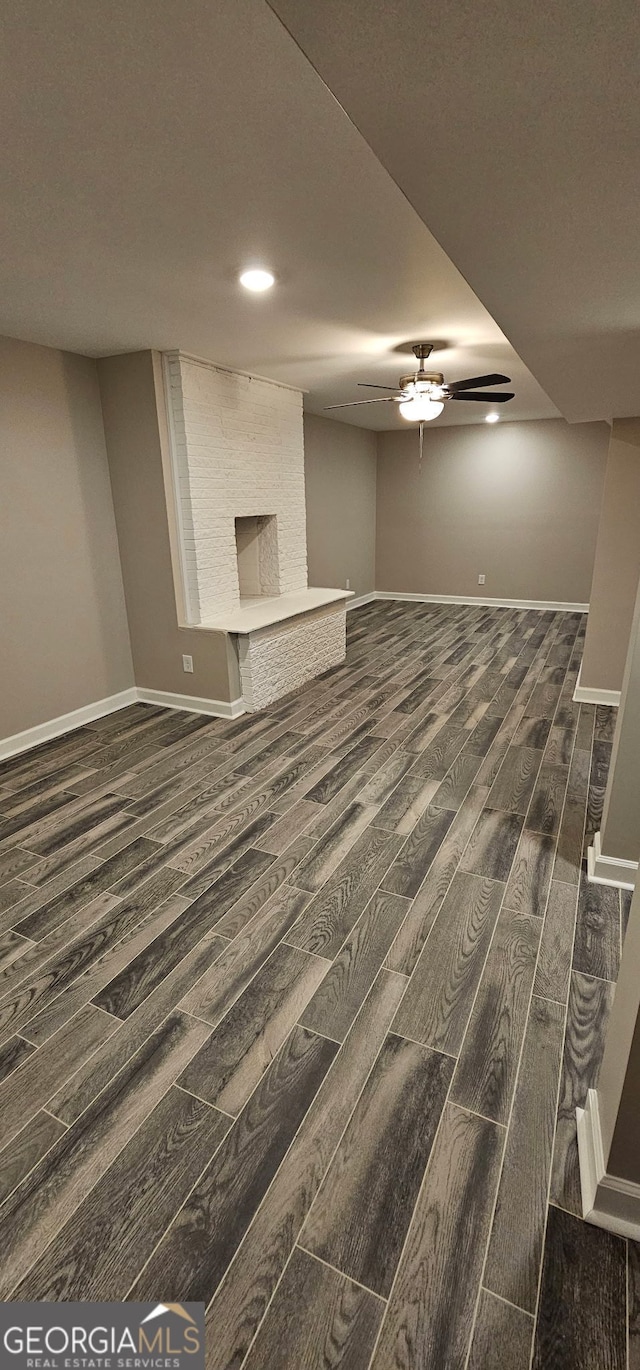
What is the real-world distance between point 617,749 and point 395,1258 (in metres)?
1.66

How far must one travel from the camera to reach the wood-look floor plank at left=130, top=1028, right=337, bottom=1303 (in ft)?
3.78

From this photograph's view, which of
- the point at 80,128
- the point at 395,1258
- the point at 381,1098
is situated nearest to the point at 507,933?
the point at 381,1098

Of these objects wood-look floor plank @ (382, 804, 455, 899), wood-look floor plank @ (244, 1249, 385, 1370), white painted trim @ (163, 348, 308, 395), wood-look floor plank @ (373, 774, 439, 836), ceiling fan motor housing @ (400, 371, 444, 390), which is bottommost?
wood-look floor plank @ (244, 1249, 385, 1370)

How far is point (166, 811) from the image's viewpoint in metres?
2.89

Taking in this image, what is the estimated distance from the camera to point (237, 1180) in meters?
1.32

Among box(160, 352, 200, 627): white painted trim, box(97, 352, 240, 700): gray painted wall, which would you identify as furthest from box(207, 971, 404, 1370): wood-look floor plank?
box(160, 352, 200, 627): white painted trim

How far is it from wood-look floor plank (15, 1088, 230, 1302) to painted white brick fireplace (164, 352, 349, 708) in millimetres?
2888

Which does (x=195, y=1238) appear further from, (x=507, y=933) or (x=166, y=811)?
(x=166, y=811)

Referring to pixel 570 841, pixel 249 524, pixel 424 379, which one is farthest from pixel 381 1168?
pixel 249 524

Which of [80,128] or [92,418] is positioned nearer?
[80,128]

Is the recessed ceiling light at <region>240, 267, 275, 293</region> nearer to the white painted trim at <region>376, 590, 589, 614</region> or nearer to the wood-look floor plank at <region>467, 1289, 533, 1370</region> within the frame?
the wood-look floor plank at <region>467, 1289, 533, 1370</region>

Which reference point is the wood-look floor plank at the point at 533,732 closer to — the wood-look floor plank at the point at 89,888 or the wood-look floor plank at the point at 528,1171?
the wood-look floor plank at the point at 528,1171

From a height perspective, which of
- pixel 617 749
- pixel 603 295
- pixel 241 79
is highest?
pixel 241 79

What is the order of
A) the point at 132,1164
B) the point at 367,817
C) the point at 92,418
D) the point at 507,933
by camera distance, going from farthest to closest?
the point at 92,418 < the point at 367,817 < the point at 507,933 < the point at 132,1164
